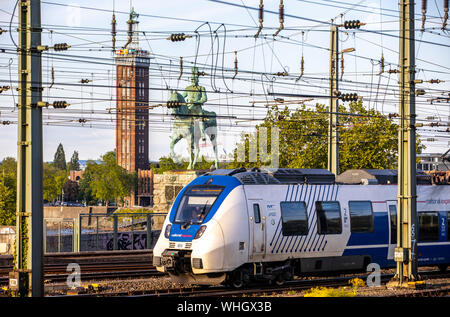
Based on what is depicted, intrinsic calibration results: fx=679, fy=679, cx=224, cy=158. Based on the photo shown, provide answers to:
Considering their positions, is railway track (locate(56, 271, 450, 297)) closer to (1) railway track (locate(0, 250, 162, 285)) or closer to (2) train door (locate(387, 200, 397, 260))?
(2) train door (locate(387, 200, 397, 260))

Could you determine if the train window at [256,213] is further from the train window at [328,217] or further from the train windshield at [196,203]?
the train window at [328,217]

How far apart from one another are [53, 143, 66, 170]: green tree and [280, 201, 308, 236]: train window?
171162 millimetres

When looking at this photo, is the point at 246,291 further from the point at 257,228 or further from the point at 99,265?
the point at 99,265

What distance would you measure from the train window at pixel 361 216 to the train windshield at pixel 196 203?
485cm

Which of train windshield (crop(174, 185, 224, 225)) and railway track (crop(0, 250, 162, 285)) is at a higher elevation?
train windshield (crop(174, 185, 224, 225))

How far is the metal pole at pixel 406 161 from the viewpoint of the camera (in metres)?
19.2

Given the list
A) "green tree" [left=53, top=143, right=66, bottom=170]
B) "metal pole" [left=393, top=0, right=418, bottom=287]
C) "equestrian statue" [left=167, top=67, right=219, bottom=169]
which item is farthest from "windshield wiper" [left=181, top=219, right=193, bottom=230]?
"green tree" [left=53, top=143, right=66, bottom=170]

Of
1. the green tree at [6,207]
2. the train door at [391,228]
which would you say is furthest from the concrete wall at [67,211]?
the train door at [391,228]

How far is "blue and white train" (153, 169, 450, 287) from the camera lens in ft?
60.7

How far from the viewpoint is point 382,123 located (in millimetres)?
48469

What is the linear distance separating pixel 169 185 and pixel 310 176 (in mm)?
26145

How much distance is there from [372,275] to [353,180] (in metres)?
3.51

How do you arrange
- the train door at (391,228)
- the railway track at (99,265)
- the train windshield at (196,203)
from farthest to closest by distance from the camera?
the train door at (391,228), the railway track at (99,265), the train windshield at (196,203)

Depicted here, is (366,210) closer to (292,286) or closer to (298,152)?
(292,286)
